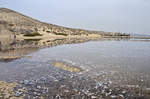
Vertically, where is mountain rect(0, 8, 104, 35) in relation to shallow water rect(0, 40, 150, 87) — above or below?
above

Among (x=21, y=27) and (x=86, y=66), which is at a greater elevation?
(x=21, y=27)

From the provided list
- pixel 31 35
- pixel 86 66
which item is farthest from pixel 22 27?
pixel 86 66

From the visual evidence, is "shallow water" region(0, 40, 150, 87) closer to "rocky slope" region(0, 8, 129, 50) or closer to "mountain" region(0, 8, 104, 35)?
"rocky slope" region(0, 8, 129, 50)

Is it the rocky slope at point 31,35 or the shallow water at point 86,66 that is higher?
the rocky slope at point 31,35

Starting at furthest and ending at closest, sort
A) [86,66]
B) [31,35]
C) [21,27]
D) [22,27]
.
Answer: [22,27] → [21,27] → [31,35] → [86,66]

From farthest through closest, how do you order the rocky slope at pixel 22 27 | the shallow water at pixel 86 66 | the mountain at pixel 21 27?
the rocky slope at pixel 22 27 < the mountain at pixel 21 27 < the shallow water at pixel 86 66

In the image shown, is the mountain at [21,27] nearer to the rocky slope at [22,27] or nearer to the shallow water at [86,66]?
the rocky slope at [22,27]

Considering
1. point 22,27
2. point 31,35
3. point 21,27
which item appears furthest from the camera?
point 22,27

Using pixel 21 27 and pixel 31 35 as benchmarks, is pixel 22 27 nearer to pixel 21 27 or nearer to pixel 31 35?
pixel 21 27

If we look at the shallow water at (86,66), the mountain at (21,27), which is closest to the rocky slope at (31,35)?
the mountain at (21,27)

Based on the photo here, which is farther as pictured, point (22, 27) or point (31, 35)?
point (22, 27)

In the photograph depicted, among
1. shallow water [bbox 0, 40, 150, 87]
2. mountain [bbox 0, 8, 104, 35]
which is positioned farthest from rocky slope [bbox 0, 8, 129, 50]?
shallow water [bbox 0, 40, 150, 87]

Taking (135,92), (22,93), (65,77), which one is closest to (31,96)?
(22,93)

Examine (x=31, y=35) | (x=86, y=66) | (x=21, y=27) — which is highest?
(x=21, y=27)
